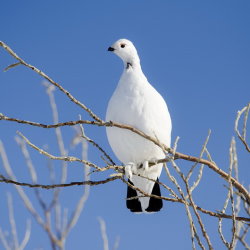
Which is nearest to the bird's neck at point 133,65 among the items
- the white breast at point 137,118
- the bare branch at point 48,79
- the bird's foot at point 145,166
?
the white breast at point 137,118

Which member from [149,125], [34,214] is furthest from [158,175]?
[34,214]

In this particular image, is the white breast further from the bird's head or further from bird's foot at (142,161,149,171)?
the bird's head

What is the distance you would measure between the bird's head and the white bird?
152 mm

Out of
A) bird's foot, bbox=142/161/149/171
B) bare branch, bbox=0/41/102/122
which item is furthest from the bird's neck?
bare branch, bbox=0/41/102/122

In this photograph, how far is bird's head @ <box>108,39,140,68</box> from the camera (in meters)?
4.24

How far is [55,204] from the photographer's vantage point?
2697 mm

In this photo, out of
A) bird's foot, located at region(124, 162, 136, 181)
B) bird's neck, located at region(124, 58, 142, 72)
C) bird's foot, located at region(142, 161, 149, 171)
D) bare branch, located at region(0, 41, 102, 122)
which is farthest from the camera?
bird's neck, located at region(124, 58, 142, 72)

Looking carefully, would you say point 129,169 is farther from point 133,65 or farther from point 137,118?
point 133,65

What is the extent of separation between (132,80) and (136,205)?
1.09m

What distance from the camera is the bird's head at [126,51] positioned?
4238mm

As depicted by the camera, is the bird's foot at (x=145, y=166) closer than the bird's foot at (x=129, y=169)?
No

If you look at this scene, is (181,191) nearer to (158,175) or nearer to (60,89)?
(60,89)

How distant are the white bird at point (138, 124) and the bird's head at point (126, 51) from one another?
0.50ft

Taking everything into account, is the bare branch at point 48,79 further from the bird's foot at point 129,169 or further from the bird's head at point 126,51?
the bird's head at point 126,51
